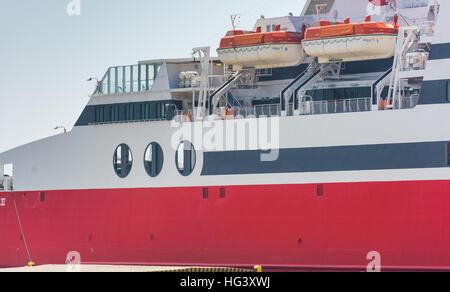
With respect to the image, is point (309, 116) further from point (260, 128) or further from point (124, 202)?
point (124, 202)

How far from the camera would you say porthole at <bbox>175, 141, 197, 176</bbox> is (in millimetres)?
36656

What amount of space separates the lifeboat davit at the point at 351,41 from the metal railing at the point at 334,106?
5.22ft

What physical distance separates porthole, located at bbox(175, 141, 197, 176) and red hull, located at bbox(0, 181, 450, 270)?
754 mm

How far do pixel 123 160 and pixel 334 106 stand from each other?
29.1 ft

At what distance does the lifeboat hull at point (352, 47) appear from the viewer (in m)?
34.2

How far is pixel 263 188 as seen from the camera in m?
35.0

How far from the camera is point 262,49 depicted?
3628cm

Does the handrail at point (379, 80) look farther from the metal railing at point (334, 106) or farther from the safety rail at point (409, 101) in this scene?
the safety rail at point (409, 101)

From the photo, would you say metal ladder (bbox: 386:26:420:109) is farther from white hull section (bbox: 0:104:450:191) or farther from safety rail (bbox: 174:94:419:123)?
white hull section (bbox: 0:104:450:191)

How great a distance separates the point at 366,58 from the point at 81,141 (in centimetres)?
1214

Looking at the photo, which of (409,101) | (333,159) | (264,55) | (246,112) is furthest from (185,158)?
(409,101)

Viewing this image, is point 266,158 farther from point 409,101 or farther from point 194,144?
point 409,101

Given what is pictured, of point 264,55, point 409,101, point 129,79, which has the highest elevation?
point 264,55
